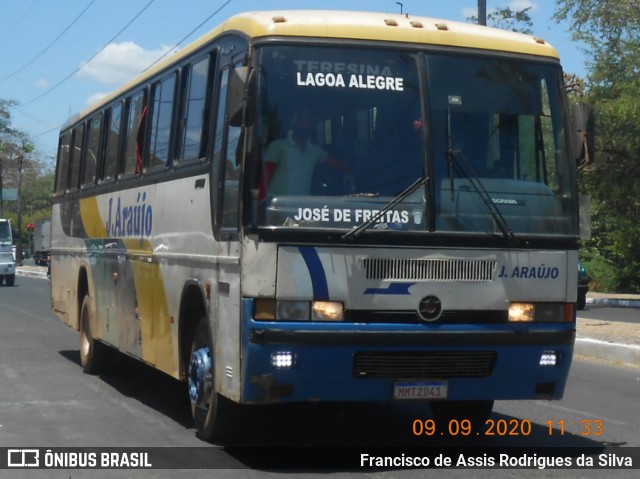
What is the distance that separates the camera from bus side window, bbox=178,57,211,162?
9.57 m

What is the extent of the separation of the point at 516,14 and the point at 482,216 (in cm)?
4597

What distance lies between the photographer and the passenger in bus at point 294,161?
8117 millimetres

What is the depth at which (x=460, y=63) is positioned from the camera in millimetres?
8688

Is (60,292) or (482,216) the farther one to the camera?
(60,292)

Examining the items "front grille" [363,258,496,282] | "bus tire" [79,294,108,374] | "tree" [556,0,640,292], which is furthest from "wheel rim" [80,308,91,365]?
"tree" [556,0,640,292]

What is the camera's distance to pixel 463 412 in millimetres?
9977

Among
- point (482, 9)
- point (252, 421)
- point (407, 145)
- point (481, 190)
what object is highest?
point (482, 9)

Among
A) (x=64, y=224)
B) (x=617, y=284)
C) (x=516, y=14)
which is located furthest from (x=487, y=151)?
(x=516, y=14)

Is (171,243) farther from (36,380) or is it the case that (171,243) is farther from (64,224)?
(64,224)

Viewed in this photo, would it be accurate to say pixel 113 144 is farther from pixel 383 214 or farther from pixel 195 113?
pixel 383 214

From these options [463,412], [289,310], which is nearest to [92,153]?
[463,412]

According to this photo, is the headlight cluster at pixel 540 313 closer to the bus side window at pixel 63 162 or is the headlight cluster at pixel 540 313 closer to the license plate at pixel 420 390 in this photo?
the license plate at pixel 420 390

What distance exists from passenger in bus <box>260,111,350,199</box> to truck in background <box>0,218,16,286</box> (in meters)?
39.2

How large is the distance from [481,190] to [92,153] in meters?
7.36
